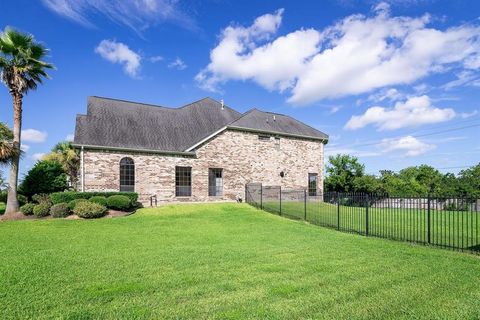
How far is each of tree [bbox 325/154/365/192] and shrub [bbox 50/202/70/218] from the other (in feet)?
86.6

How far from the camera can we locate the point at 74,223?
48.0 feet

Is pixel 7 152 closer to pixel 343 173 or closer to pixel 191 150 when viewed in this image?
pixel 191 150

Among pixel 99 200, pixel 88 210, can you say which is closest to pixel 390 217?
pixel 88 210

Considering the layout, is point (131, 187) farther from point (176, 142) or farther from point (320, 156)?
point (320, 156)

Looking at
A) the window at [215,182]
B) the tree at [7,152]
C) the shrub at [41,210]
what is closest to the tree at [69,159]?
the tree at [7,152]

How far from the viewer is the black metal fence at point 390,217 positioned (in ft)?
31.3

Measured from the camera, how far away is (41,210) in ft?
54.1

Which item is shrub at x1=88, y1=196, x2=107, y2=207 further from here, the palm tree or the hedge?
the palm tree

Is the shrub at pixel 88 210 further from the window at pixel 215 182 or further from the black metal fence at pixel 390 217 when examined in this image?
the black metal fence at pixel 390 217

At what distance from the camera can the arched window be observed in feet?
68.6

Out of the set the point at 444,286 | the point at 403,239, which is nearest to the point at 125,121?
the point at 403,239

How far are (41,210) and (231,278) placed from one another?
48.7 feet

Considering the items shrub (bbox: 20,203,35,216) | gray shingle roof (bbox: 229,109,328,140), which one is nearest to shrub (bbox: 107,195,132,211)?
shrub (bbox: 20,203,35,216)

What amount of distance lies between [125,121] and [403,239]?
65.7ft
